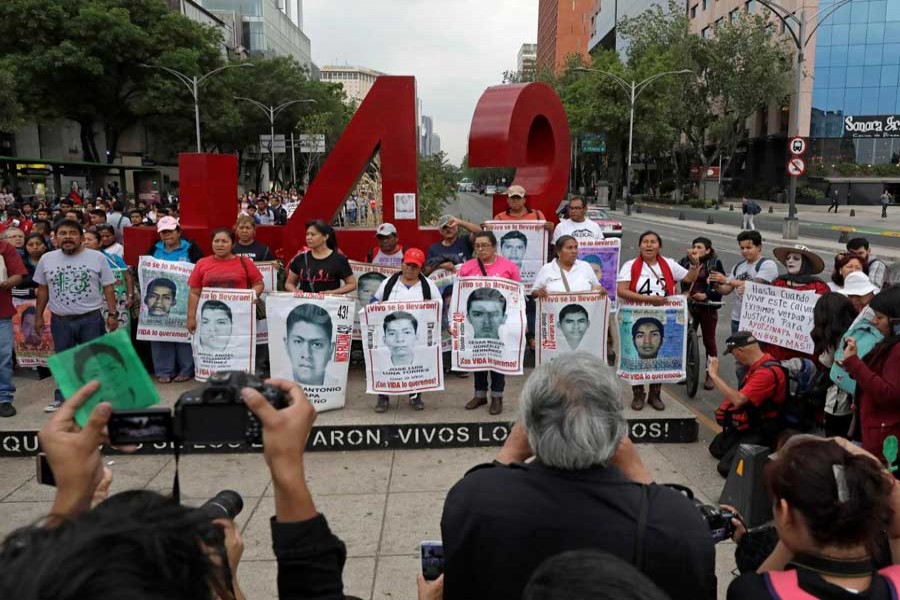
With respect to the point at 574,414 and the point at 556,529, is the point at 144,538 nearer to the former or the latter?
the point at 556,529

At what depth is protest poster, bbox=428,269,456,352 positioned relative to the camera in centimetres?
780

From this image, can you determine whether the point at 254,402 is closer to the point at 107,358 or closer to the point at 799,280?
the point at 107,358

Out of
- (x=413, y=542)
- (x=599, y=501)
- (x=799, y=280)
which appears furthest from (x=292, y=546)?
(x=799, y=280)

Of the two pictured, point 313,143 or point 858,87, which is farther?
point 858,87

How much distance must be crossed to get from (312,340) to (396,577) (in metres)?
3.04

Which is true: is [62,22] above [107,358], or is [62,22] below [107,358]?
above

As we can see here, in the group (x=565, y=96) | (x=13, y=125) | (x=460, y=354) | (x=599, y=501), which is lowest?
(x=460, y=354)

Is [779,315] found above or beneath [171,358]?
above

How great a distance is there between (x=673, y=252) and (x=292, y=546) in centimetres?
2295

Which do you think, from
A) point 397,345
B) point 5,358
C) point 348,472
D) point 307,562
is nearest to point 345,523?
point 348,472

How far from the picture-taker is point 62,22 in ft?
127

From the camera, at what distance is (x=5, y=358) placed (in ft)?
21.9

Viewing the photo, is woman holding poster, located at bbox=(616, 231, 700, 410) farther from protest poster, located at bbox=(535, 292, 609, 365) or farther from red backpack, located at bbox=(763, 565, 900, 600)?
red backpack, located at bbox=(763, 565, 900, 600)

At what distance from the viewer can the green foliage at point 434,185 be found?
17.3m
